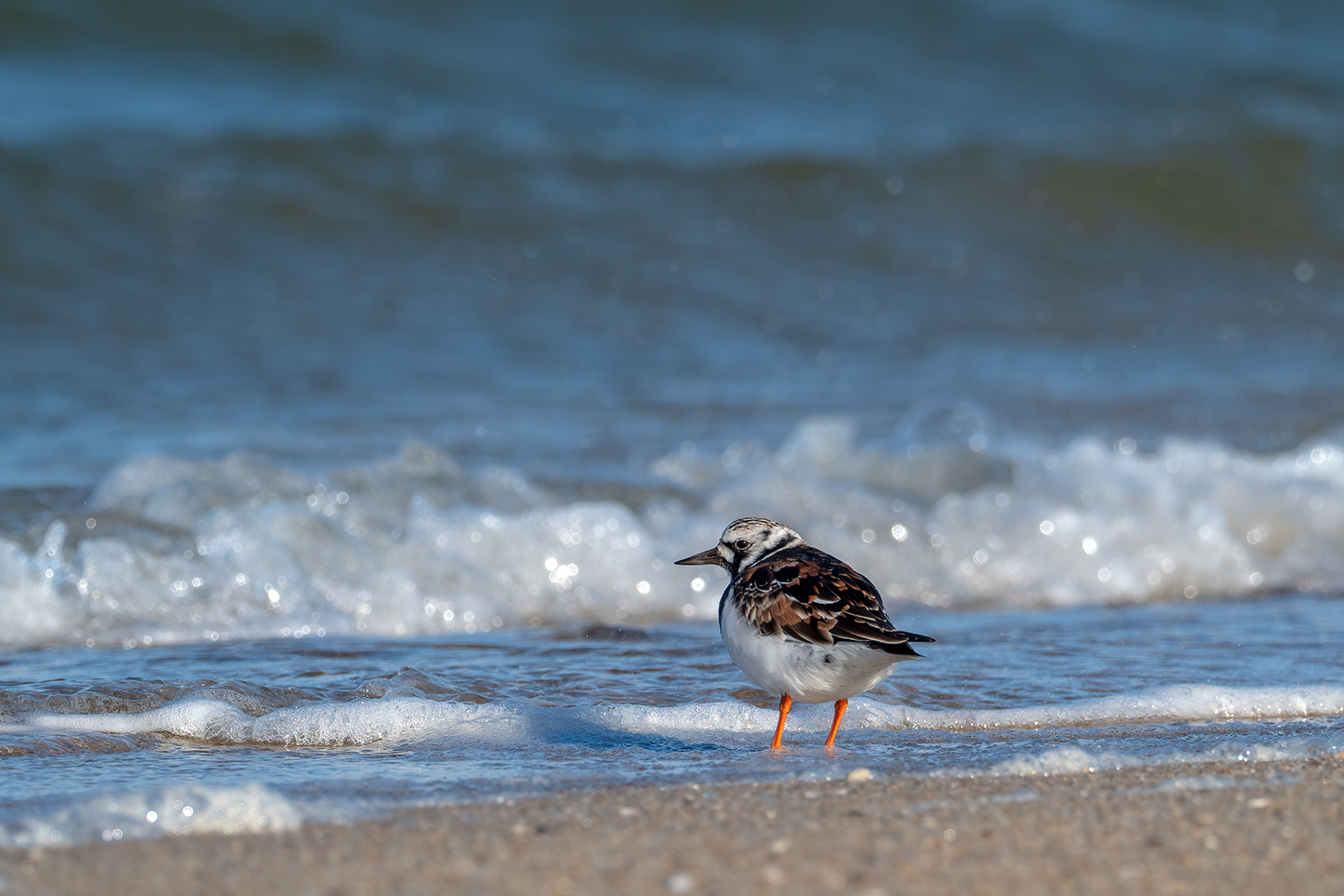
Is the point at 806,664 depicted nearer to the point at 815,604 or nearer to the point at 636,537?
the point at 815,604

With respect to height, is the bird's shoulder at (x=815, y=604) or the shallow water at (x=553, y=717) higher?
the bird's shoulder at (x=815, y=604)

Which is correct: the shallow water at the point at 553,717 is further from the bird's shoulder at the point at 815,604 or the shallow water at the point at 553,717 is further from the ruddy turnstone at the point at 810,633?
the bird's shoulder at the point at 815,604

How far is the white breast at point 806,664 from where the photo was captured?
3518 millimetres

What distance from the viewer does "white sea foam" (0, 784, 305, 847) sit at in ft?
9.30

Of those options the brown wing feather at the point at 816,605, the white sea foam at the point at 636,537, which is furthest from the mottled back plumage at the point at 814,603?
the white sea foam at the point at 636,537

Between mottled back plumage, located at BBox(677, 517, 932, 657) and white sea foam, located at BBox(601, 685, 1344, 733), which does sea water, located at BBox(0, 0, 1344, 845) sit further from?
mottled back plumage, located at BBox(677, 517, 932, 657)

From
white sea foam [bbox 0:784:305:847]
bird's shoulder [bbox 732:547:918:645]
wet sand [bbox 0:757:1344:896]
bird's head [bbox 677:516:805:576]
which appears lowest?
white sea foam [bbox 0:784:305:847]

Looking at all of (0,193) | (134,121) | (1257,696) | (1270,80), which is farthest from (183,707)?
(1270,80)

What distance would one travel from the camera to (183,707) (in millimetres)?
3955

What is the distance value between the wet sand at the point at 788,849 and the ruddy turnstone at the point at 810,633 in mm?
430

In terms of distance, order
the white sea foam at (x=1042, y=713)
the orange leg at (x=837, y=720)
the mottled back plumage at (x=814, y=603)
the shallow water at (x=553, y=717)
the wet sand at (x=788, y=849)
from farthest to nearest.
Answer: the white sea foam at (x=1042, y=713)
the orange leg at (x=837, y=720)
the mottled back plumage at (x=814, y=603)
the shallow water at (x=553, y=717)
the wet sand at (x=788, y=849)

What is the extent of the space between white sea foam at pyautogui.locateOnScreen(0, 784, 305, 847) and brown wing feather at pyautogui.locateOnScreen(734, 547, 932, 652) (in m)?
1.26

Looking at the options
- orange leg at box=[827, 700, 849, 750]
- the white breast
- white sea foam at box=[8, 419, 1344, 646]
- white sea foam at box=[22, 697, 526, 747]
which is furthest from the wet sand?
white sea foam at box=[8, 419, 1344, 646]

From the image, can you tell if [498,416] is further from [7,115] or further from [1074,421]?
[7,115]
